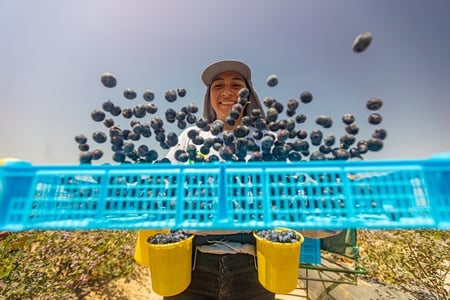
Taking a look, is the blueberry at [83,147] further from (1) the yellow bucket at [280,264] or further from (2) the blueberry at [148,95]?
(1) the yellow bucket at [280,264]

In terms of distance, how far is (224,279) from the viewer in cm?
119

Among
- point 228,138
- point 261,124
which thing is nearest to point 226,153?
point 228,138

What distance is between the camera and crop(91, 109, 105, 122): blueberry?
3.43 ft

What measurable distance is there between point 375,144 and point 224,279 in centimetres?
92

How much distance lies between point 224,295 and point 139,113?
97 cm

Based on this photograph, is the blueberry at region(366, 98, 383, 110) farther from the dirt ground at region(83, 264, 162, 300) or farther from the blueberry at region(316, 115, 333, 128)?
the dirt ground at region(83, 264, 162, 300)

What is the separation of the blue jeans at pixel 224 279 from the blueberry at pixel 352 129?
79 centimetres

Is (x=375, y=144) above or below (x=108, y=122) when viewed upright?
below

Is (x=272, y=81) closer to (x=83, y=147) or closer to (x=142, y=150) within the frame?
(x=142, y=150)

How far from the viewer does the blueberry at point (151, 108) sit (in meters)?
1.10

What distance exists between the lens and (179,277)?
965 mm

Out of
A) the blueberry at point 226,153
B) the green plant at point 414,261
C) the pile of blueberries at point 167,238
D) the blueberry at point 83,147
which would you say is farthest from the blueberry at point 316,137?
the green plant at point 414,261

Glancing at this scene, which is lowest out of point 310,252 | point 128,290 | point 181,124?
point 128,290

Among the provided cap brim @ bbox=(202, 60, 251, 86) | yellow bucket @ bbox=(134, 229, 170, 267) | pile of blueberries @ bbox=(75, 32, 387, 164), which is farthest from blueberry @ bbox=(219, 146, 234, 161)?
cap brim @ bbox=(202, 60, 251, 86)
